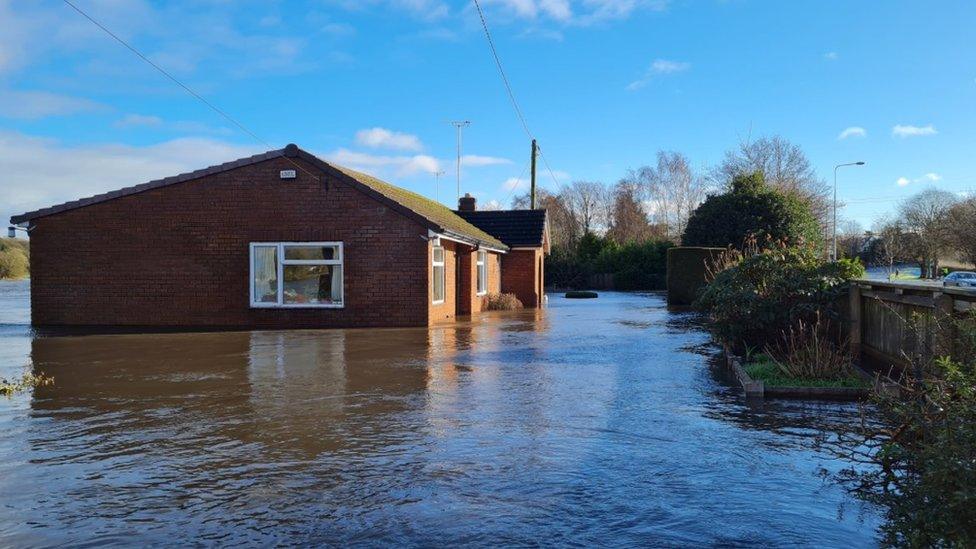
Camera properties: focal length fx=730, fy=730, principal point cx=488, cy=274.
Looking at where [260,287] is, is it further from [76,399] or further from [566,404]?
Answer: [566,404]

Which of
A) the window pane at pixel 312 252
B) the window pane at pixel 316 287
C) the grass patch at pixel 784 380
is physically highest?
the window pane at pixel 312 252

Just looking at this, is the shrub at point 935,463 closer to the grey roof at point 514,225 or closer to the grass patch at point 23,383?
the grass patch at point 23,383

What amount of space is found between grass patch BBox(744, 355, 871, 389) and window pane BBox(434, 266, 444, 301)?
11.2 metres

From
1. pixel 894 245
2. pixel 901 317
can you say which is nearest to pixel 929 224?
pixel 894 245

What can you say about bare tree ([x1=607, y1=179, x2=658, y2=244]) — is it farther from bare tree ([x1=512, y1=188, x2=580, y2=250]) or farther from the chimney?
the chimney

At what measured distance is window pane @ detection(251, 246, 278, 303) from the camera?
19328 mm

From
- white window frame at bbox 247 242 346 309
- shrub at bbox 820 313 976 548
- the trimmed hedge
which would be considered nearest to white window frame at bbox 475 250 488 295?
white window frame at bbox 247 242 346 309

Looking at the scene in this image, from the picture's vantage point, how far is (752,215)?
127 feet

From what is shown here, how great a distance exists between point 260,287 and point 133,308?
347 centimetres

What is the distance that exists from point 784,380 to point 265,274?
13.9 metres

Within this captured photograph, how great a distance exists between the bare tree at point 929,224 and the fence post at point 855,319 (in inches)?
1894

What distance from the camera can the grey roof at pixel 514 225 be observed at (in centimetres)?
3180

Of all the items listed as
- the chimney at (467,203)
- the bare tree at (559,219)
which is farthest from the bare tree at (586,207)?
the chimney at (467,203)

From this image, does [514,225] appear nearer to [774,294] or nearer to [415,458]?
[774,294]
